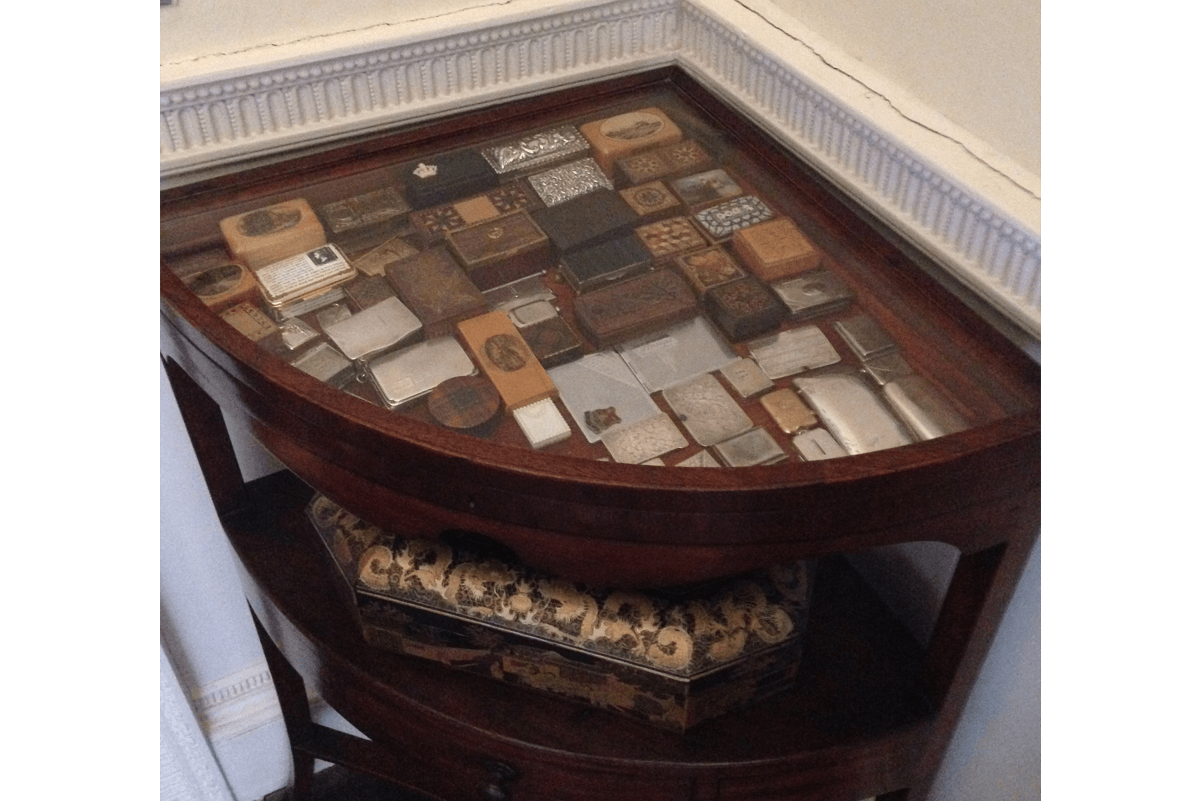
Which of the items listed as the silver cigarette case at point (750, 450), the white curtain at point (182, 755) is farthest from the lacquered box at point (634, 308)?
→ the white curtain at point (182, 755)

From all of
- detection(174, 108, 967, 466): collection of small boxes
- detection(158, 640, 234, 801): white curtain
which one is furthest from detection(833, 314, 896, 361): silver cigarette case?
detection(158, 640, 234, 801): white curtain

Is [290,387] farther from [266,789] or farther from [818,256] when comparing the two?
[266,789]

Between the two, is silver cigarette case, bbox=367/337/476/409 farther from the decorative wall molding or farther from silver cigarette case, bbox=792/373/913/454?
the decorative wall molding

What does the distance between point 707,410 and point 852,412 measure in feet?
0.28

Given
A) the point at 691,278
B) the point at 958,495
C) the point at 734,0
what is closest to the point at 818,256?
the point at 691,278

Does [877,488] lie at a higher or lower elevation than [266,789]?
higher

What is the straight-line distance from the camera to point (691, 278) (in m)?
0.68

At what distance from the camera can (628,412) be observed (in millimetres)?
601

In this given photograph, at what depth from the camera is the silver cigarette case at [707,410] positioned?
589 millimetres

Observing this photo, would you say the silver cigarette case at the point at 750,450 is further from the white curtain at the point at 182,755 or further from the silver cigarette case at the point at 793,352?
the white curtain at the point at 182,755

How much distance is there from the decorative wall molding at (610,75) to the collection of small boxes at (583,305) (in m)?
0.10

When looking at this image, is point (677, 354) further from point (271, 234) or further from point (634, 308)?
point (271, 234)

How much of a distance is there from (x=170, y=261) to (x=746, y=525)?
Result: 1.50 ft

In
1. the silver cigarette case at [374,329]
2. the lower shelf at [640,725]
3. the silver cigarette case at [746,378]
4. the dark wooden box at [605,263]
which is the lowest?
the lower shelf at [640,725]
